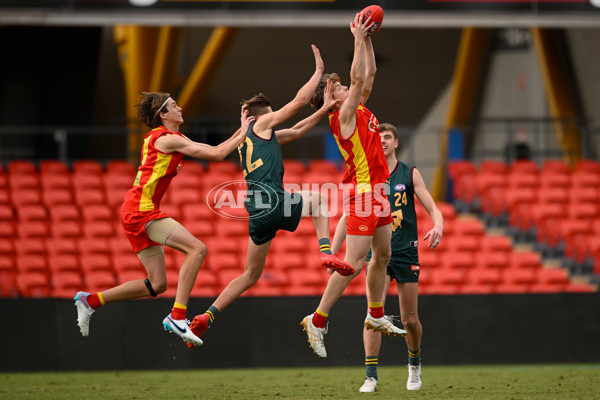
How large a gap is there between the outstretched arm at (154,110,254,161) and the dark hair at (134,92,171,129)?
10.9 inches

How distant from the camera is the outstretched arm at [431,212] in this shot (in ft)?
23.2

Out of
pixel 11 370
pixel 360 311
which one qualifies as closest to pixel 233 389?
pixel 360 311

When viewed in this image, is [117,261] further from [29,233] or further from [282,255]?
[282,255]

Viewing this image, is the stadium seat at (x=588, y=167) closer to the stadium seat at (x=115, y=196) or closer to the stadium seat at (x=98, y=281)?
the stadium seat at (x=115, y=196)

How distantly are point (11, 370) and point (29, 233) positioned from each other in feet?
9.18

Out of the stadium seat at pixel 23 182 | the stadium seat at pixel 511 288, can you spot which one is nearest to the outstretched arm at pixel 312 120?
the stadium seat at pixel 511 288

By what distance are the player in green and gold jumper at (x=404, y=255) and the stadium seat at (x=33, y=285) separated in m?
6.05

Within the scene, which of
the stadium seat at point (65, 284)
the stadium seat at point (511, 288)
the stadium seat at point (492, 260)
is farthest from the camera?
the stadium seat at point (492, 260)

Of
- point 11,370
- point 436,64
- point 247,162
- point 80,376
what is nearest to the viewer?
point 247,162

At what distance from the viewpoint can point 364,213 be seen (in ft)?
22.6

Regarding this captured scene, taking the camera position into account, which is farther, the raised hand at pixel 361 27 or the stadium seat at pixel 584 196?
the stadium seat at pixel 584 196

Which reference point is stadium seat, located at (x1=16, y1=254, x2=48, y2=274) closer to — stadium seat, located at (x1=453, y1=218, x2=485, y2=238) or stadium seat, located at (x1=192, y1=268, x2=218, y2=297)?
stadium seat, located at (x1=192, y1=268, x2=218, y2=297)

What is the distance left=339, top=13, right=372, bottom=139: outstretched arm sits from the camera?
6.65m

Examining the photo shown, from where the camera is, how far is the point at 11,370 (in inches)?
414
